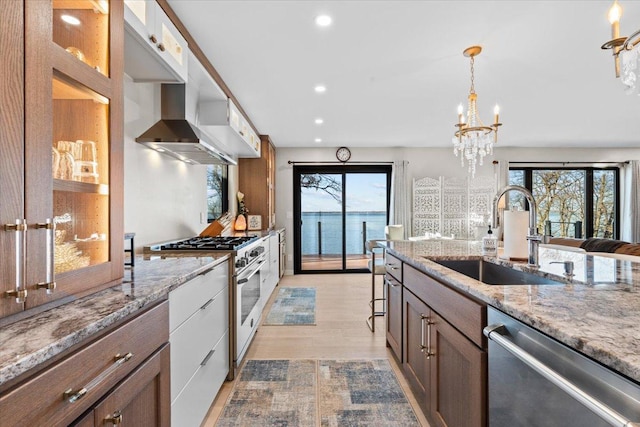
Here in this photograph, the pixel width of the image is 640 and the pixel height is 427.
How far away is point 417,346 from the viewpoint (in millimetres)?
1943

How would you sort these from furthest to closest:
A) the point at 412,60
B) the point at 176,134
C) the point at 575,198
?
1. the point at 575,198
2. the point at 412,60
3. the point at 176,134

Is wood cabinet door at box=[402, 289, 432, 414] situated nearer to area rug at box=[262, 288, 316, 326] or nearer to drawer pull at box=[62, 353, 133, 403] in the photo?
drawer pull at box=[62, 353, 133, 403]

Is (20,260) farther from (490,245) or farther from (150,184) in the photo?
(490,245)

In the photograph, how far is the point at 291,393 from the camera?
7.04 ft

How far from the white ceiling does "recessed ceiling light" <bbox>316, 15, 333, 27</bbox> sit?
3cm

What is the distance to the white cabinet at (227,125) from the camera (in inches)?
123

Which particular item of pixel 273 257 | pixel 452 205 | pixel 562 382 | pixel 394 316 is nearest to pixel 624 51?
pixel 562 382

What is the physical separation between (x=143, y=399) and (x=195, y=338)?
21.3 inches

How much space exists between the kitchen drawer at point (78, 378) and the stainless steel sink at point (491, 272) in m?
1.62

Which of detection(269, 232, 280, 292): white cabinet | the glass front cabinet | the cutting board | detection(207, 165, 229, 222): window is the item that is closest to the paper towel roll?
the glass front cabinet

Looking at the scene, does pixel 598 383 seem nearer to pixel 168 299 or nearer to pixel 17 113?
pixel 168 299

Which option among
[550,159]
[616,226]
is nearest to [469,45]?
[550,159]

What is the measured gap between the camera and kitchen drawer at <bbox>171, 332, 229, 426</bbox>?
4.78ft

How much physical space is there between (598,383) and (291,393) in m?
1.84
